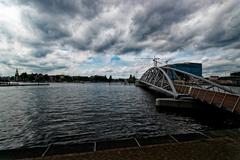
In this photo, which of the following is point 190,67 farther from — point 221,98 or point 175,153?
point 175,153

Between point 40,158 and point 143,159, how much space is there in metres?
3.62

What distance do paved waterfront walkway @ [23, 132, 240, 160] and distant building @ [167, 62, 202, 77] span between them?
4463 inches

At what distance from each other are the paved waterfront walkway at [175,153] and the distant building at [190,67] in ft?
372

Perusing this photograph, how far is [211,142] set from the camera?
684 cm

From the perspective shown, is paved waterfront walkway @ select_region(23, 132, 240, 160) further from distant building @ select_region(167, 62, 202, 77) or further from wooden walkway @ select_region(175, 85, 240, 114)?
distant building @ select_region(167, 62, 202, 77)

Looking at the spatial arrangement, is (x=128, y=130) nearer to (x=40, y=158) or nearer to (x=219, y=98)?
(x=40, y=158)

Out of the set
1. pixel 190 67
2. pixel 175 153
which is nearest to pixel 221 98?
pixel 175 153

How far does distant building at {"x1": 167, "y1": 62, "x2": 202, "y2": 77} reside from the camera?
11384 cm

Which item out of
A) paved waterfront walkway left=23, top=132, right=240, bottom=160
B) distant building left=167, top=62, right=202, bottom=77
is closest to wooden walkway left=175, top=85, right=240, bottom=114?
paved waterfront walkway left=23, top=132, right=240, bottom=160

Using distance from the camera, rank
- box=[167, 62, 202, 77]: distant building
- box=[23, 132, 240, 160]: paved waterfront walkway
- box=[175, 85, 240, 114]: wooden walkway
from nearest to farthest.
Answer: box=[23, 132, 240, 160]: paved waterfront walkway → box=[175, 85, 240, 114]: wooden walkway → box=[167, 62, 202, 77]: distant building

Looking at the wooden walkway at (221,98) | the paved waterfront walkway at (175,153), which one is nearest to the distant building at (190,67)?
the wooden walkway at (221,98)

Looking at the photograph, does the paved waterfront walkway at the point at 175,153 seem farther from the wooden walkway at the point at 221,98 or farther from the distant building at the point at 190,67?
the distant building at the point at 190,67

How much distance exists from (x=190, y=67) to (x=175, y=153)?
402 ft

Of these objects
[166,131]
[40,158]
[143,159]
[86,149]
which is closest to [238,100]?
[166,131]
